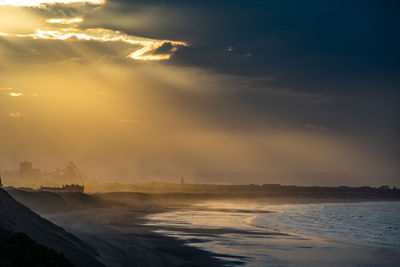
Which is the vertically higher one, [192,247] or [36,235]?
[36,235]

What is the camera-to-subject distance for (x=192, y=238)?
43.2 m

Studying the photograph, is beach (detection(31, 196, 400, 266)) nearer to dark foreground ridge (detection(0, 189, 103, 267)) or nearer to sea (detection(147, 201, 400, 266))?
sea (detection(147, 201, 400, 266))

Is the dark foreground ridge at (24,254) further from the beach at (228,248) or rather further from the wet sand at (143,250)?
the beach at (228,248)

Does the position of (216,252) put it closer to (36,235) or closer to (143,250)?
(143,250)

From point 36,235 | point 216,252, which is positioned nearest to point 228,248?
point 216,252

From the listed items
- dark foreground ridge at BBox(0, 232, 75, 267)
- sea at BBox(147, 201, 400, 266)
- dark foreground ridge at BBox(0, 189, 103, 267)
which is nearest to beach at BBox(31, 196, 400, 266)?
sea at BBox(147, 201, 400, 266)

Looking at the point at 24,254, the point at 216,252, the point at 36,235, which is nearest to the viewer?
the point at 24,254

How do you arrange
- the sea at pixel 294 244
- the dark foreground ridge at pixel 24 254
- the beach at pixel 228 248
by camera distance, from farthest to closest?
the sea at pixel 294 244 < the beach at pixel 228 248 < the dark foreground ridge at pixel 24 254

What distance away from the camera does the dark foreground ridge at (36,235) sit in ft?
70.7

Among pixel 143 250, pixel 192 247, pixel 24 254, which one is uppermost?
pixel 24 254

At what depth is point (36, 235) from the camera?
27266 mm

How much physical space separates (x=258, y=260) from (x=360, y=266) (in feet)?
22.0

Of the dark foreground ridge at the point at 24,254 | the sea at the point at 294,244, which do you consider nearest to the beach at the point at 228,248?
the sea at the point at 294,244

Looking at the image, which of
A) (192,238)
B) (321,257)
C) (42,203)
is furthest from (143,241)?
(42,203)
